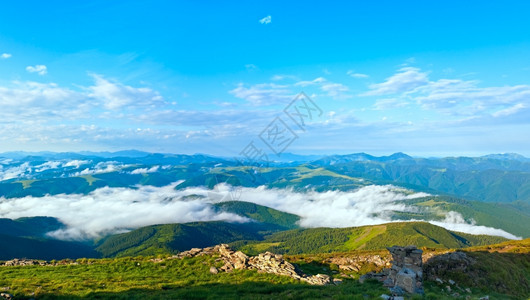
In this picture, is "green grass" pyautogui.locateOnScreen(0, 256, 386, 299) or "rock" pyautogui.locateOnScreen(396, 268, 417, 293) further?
"green grass" pyautogui.locateOnScreen(0, 256, 386, 299)

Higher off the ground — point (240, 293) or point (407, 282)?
point (407, 282)

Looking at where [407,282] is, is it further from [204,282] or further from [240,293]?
[204,282]

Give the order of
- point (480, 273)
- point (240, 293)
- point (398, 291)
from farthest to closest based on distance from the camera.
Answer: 1. point (480, 273)
2. point (240, 293)
3. point (398, 291)

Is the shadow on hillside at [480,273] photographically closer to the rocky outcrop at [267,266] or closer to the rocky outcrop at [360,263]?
the rocky outcrop at [360,263]

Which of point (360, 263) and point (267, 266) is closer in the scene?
point (267, 266)

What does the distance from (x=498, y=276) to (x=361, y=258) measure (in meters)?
19.4

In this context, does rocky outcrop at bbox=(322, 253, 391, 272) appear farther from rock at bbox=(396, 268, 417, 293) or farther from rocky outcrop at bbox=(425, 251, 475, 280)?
rock at bbox=(396, 268, 417, 293)

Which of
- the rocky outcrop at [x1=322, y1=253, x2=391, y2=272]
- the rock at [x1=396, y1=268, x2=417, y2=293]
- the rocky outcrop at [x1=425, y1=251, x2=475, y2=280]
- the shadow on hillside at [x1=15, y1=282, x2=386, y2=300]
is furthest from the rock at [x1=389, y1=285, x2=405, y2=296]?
the rocky outcrop at [x1=322, y1=253, x2=391, y2=272]

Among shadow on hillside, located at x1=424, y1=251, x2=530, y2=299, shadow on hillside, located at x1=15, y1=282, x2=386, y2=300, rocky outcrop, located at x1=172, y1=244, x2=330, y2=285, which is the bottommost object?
shadow on hillside, located at x1=424, y1=251, x2=530, y2=299

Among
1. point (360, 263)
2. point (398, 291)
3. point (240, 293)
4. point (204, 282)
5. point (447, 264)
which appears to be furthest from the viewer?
point (360, 263)

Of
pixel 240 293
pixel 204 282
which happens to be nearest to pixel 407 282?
pixel 240 293

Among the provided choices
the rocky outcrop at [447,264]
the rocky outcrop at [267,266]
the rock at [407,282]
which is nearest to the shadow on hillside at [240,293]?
the rock at [407,282]

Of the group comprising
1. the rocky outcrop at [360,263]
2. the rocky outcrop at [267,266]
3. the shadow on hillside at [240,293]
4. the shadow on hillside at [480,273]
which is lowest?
the rocky outcrop at [360,263]

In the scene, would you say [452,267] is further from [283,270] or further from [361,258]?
[283,270]
